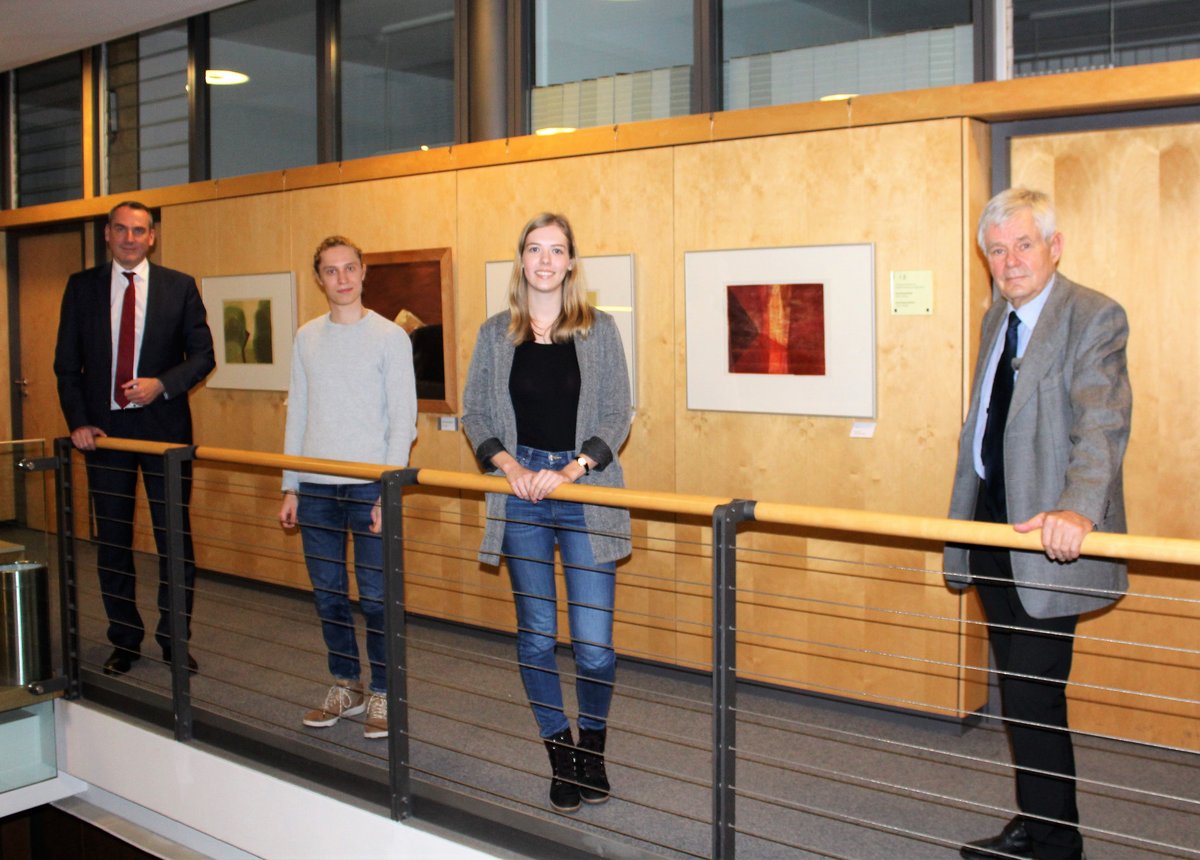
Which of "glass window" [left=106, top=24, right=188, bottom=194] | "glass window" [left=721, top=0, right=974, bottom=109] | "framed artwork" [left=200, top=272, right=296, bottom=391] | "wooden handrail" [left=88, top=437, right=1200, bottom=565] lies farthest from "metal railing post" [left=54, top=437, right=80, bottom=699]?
"glass window" [left=106, top=24, right=188, bottom=194]

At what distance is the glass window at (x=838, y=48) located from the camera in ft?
14.6

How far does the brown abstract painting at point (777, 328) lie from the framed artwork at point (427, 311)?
5.29 ft

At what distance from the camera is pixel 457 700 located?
4.71 metres

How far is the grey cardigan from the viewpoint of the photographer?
129 inches

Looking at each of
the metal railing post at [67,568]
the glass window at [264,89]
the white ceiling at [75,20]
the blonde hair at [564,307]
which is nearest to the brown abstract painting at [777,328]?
the blonde hair at [564,307]

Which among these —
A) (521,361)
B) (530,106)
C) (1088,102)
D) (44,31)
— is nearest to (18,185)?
(44,31)

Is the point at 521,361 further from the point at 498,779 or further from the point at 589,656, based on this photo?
the point at 498,779

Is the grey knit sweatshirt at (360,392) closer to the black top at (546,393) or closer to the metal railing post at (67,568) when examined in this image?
the black top at (546,393)

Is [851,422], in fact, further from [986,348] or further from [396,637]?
[396,637]

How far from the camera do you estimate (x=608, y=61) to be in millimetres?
5445

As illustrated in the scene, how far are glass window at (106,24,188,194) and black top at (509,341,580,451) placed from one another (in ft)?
17.5

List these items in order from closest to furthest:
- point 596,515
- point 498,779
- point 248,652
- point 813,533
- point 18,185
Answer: point 596,515
point 498,779
point 813,533
point 248,652
point 18,185

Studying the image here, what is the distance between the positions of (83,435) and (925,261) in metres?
3.32

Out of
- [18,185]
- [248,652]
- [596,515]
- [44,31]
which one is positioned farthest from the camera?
[18,185]
